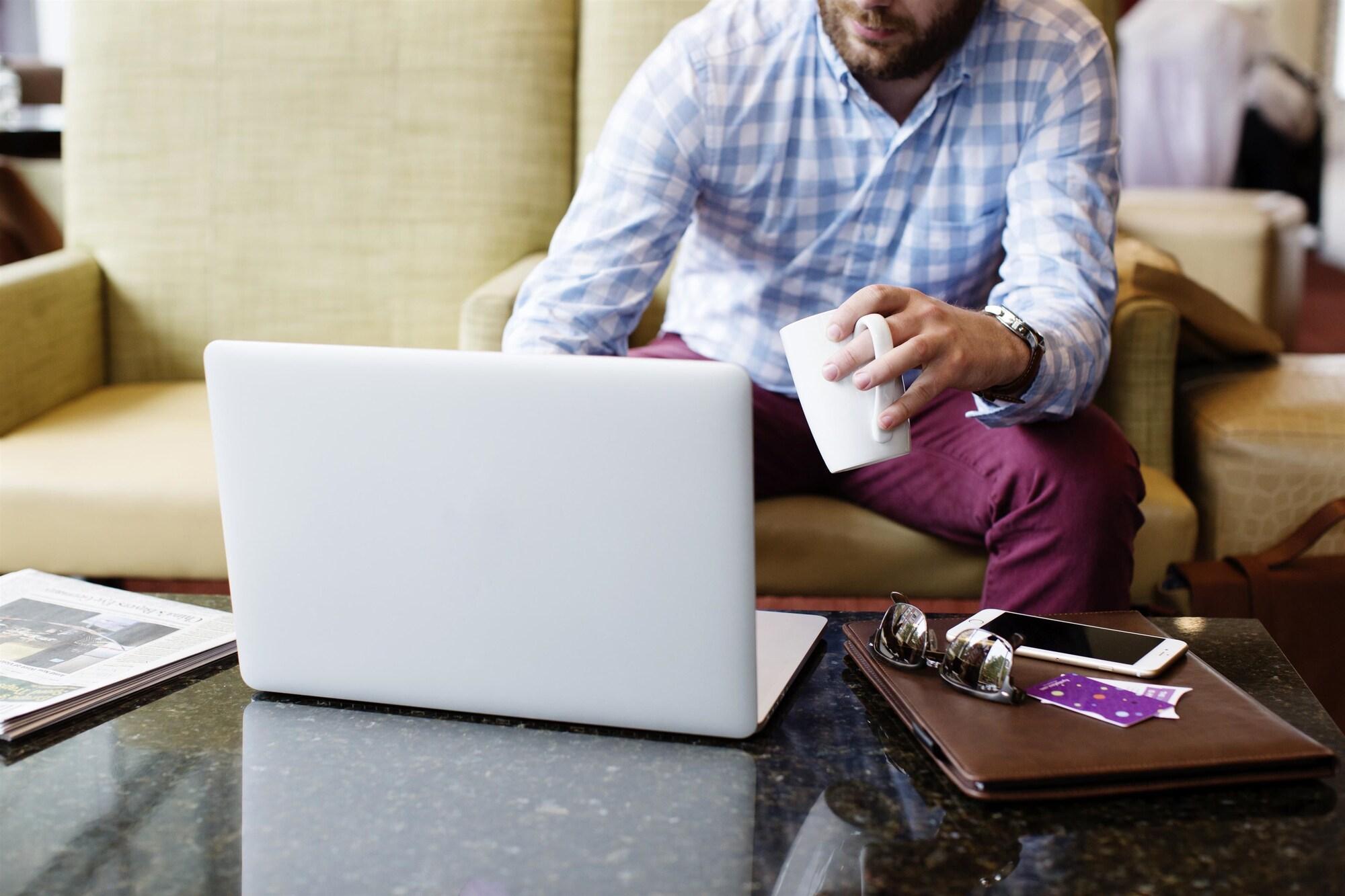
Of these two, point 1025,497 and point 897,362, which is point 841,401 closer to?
point 897,362

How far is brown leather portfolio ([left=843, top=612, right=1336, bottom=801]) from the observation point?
0.69 metres

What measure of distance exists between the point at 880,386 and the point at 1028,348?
0.35 meters

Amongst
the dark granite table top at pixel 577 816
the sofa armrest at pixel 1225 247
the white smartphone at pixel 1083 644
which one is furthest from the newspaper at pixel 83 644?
the sofa armrest at pixel 1225 247

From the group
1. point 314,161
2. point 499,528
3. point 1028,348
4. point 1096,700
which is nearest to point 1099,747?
point 1096,700

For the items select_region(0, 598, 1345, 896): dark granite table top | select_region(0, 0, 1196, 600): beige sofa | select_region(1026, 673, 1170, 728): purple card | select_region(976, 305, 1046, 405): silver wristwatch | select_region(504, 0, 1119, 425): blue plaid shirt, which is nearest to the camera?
select_region(0, 598, 1345, 896): dark granite table top

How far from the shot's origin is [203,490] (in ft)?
4.90

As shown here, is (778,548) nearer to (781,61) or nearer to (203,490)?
(781,61)

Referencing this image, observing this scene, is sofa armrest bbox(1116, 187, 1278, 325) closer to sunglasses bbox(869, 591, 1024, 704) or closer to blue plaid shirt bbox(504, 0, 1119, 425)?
blue plaid shirt bbox(504, 0, 1119, 425)

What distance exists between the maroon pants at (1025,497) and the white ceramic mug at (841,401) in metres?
0.45

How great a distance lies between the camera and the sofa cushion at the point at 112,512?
1495 mm

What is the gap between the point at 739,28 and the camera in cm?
140

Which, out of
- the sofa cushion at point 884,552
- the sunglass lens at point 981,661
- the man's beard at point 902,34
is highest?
the man's beard at point 902,34

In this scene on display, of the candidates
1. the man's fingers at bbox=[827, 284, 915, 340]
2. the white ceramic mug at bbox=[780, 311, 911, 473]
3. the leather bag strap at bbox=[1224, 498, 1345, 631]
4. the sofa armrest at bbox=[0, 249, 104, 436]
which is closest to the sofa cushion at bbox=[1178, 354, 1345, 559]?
the leather bag strap at bbox=[1224, 498, 1345, 631]

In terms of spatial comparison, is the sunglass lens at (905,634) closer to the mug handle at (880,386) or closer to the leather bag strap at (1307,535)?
the mug handle at (880,386)
